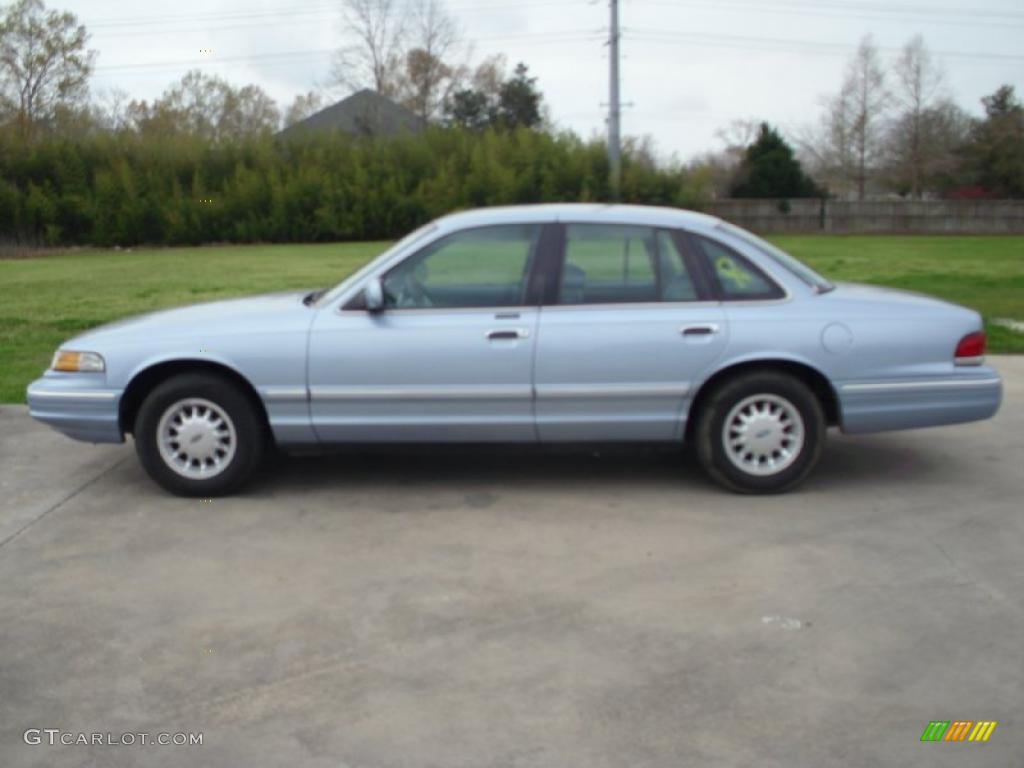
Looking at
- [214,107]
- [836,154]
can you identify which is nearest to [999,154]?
[836,154]

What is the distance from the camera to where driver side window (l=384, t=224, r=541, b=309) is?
19.9 feet

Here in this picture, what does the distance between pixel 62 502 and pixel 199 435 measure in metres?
0.84

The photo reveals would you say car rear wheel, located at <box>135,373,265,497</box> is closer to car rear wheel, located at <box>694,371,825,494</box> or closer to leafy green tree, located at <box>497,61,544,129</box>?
car rear wheel, located at <box>694,371,825,494</box>

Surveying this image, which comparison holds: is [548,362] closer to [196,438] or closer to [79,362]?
[196,438]

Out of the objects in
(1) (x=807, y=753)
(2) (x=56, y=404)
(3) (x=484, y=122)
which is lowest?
(1) (x=807, y=753)

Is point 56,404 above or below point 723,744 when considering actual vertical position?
above

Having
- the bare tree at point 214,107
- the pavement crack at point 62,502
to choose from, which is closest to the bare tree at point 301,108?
the bare tree at point 214,107

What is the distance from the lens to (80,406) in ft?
20.0

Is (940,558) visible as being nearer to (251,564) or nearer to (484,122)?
(251,564)

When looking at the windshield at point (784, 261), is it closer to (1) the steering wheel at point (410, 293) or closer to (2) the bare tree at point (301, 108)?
(1) the steering wheel at point (410, 293)

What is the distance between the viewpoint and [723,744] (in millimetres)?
3508

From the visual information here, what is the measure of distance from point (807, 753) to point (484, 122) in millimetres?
54549

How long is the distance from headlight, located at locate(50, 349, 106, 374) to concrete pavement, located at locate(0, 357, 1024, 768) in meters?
0.70

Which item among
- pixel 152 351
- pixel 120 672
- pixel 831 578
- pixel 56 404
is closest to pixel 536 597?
pixel 831 578
